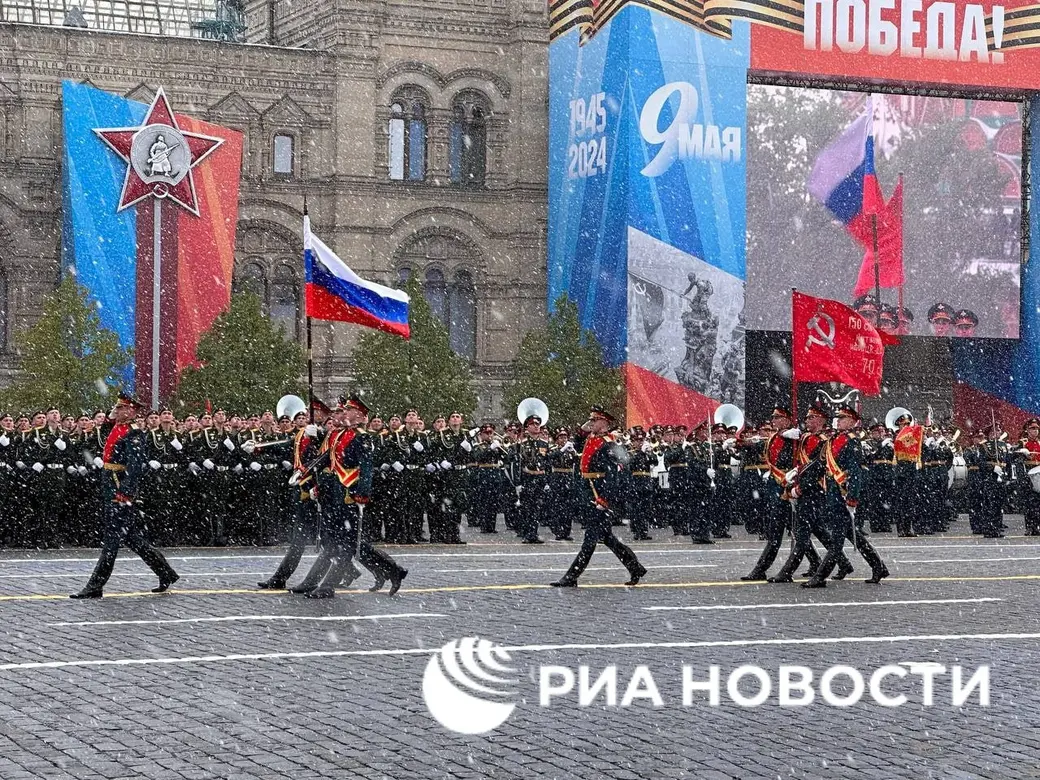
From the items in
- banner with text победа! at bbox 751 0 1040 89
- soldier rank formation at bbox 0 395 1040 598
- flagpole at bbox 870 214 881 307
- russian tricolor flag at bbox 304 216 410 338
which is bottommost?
soldier rank formation at bbox 0 395 1040 598

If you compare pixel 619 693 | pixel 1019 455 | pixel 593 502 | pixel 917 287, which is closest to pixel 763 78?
pixel 917 287

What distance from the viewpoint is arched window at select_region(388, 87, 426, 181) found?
1852 inches

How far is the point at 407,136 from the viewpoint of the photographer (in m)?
47.2

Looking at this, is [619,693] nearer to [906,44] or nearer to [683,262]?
[683,262]

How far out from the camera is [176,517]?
22078 millimetres

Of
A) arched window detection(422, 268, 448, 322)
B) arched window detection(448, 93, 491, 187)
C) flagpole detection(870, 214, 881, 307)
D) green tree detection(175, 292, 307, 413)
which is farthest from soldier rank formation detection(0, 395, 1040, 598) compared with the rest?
arched window detection(448, 93, 491, 187)

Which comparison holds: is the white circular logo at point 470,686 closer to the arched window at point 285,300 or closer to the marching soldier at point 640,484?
the marching soldier at point 640,484

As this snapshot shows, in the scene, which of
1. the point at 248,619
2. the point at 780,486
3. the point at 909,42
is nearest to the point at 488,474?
the point at 780,486

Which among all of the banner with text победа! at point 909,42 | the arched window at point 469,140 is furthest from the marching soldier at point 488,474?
the banner with text победа! at point 909,42

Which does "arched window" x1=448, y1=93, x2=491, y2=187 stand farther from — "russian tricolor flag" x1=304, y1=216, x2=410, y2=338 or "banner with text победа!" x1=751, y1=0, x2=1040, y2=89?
"russian tricolor flag" x1=304, y1=216, x2=410, y2=338

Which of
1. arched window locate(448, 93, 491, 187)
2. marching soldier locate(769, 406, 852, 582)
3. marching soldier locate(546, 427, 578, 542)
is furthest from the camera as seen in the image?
arched window locate(448, 93, 491, 187)

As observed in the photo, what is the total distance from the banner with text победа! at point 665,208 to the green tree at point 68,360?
12110 millimetres

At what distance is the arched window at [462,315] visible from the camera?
47531mm
